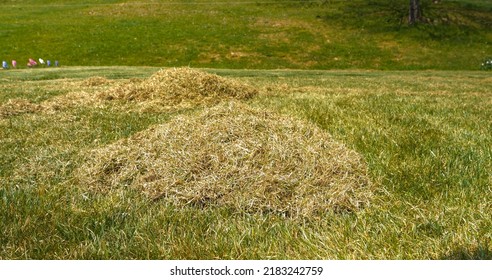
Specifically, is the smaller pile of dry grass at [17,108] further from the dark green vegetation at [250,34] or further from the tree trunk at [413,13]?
the tree trunk at [413,13]

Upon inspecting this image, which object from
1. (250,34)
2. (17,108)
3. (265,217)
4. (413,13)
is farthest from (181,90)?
(413,13)

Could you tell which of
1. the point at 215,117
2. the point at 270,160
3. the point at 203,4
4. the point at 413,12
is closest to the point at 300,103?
the point at 215,117

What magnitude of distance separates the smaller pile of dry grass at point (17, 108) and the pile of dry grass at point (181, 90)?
183cm

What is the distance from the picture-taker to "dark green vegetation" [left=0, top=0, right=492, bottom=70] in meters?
41.6

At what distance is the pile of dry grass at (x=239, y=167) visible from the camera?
408 cm

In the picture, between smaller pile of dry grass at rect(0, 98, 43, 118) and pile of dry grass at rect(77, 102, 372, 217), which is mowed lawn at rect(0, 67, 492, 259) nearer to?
pile of dry grass at rect(77, 102, 372, 217)

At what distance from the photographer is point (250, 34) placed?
49.1 metres

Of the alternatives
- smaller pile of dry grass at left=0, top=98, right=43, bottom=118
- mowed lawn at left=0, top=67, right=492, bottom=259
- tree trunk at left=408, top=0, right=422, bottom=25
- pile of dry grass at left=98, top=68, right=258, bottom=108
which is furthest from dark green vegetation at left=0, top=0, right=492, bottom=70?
mowed lawn at left=0, top=67, right=492, bottom=259

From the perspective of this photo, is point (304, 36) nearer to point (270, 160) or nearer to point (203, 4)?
point (203, 4)

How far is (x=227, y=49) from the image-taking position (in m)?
44.2

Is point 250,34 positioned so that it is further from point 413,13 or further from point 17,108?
point 17,108

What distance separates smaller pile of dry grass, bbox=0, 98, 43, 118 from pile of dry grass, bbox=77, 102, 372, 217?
451 centimetres

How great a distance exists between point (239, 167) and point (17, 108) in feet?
23.2

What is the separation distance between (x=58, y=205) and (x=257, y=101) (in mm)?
7304
